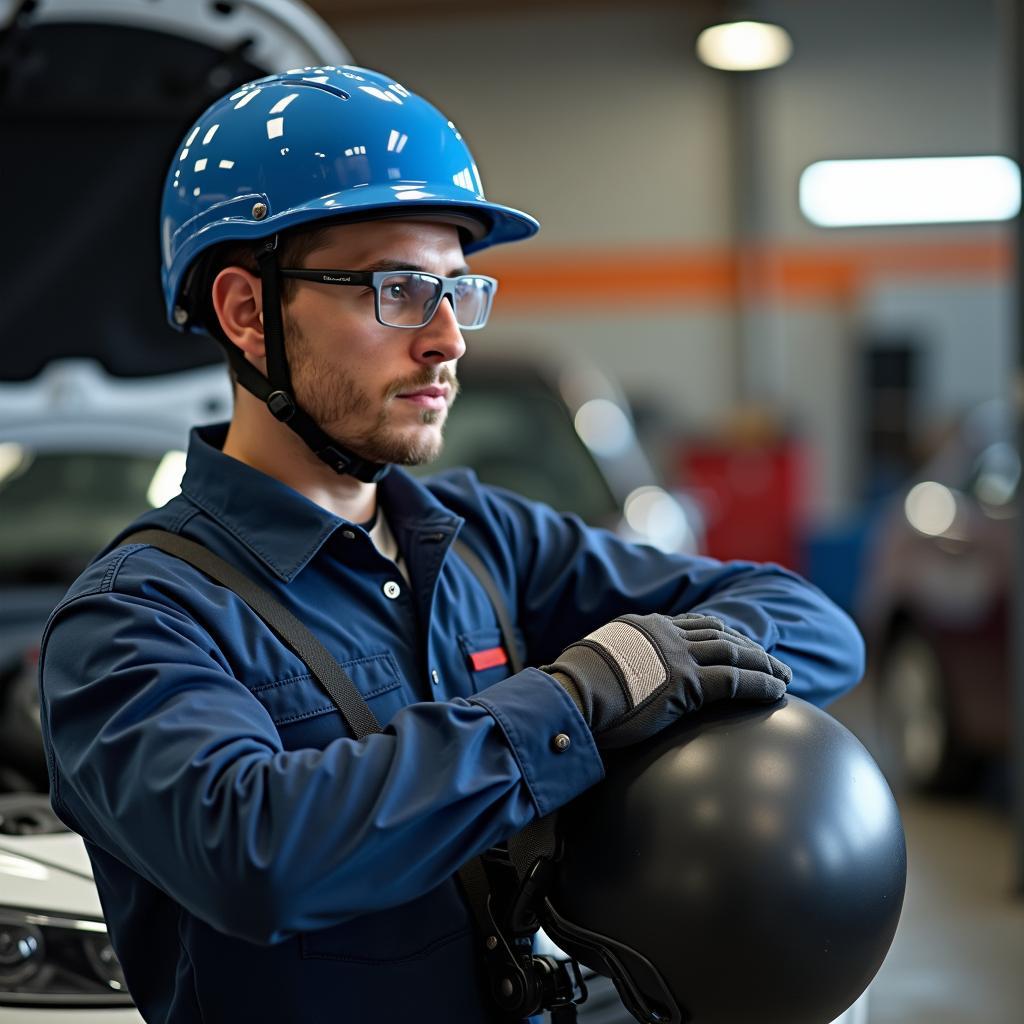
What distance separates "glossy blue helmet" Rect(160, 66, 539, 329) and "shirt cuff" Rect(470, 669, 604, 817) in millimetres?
619

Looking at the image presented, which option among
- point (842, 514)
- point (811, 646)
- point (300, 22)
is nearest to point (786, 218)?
point (842, 514)

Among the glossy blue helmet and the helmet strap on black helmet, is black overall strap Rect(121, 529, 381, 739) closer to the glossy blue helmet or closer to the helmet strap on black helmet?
the helmet strap on black helmet

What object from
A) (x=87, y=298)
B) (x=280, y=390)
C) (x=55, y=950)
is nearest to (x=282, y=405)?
(x=280, y=390)

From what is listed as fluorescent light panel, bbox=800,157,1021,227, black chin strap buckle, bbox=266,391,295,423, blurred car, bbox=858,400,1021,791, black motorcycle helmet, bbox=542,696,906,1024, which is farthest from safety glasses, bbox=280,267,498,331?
fluorescent light panel, bbox=800,157,1021,227

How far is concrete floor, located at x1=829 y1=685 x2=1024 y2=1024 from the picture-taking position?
3822 mm

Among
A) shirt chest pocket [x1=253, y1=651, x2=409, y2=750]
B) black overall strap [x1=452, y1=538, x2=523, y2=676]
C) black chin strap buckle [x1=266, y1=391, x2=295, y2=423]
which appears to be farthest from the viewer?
black overall strap [x1=452, y1=538, x2=523, y2=676]

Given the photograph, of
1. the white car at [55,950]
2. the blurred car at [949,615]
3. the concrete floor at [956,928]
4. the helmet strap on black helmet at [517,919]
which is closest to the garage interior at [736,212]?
the blurred car at [949,615]

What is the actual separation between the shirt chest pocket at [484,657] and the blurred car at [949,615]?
10.8 ft

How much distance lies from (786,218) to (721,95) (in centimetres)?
131

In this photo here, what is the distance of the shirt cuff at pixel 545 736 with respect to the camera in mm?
1457

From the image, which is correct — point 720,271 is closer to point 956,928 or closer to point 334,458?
point 956,928

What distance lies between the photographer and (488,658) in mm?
1895

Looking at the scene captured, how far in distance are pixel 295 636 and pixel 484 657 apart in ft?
1.06

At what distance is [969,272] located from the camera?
1426 centimetres
